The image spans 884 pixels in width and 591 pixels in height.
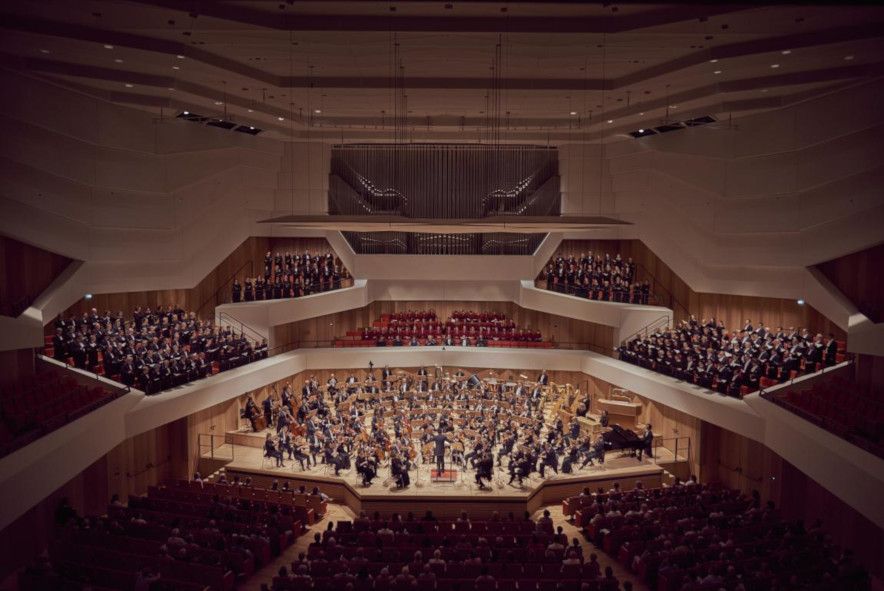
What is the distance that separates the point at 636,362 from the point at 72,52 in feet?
40.8

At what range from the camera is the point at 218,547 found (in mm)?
9180

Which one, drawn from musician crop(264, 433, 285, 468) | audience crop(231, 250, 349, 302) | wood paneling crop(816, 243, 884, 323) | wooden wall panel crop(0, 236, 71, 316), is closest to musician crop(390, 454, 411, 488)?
musician crop(264, 433, 285, 468)

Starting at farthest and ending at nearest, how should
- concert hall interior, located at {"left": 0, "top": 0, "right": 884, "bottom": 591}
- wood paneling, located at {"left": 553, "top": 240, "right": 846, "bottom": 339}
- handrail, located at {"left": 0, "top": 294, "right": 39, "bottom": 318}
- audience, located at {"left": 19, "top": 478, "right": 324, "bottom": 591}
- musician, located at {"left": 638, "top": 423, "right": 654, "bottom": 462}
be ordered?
1. wood paneling, located at {"left": 553, "top": 240, "right": 846, "bottom": 339}
2. musician, located at {"left": 638, "top": 423, "right": 654, "bottom": 462}
3. handrail, located at {"left": 0, "top": 294, "right": 39, "bottom": 318}
4. concert hall interior, located at {"left": 0, "top": 0, "right": 884, "bottom": 591}
5. audience, located at {"left": 19, "top": 478, "right": 324, "bottom": 591}

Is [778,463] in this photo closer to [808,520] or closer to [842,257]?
[808,520]

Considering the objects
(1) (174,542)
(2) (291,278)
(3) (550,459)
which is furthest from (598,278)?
(1) (174,542)

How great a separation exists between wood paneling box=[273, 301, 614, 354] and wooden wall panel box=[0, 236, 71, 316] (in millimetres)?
5945

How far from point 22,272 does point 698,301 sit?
14.2 m

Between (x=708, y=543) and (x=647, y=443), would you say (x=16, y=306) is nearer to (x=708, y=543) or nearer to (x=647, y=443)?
(x=708, y=543)

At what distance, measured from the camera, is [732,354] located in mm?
13031

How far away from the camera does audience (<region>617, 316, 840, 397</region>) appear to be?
12.0 metres

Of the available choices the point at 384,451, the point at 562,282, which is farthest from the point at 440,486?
the point at 562,282

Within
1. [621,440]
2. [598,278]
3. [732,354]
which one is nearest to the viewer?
[732,354]

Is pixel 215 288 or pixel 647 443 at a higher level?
pixel 215 288

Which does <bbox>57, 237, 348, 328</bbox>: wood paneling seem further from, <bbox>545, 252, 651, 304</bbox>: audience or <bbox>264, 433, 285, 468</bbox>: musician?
<bbox>545, 252, 651, 304</bbox>: audience
